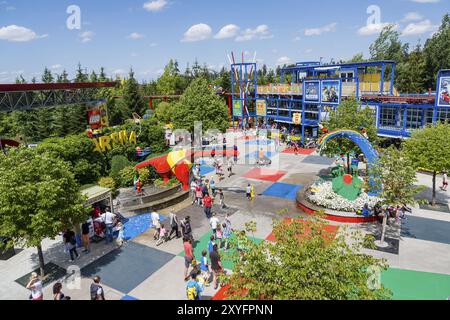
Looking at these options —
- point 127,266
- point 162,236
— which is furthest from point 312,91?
point 127,266

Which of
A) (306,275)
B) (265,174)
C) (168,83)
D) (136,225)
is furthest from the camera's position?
(168,83)

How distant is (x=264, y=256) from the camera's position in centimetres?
816

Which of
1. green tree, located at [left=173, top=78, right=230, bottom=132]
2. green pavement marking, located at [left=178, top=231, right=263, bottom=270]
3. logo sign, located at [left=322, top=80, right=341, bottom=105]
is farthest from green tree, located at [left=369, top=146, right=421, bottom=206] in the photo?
green tree, located at [left=173, top=78, right=230, bottom=132]

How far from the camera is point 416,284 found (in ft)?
41.4

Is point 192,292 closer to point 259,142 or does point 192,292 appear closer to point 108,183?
point 108,183

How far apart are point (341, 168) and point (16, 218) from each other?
810 inches

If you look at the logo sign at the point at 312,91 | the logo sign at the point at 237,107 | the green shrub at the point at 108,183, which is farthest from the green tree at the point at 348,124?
the logo sign at the point at 237,107

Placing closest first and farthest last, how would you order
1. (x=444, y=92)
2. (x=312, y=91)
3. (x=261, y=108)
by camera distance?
(x=444, y=92) < (x=312, y=91) < (x=261, y=108)

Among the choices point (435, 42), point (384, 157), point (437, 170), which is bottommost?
point (437, 170)

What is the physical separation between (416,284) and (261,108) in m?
36.8

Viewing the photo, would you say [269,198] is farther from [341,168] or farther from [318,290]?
[318,290]

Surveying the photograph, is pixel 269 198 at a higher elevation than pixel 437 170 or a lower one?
lower
